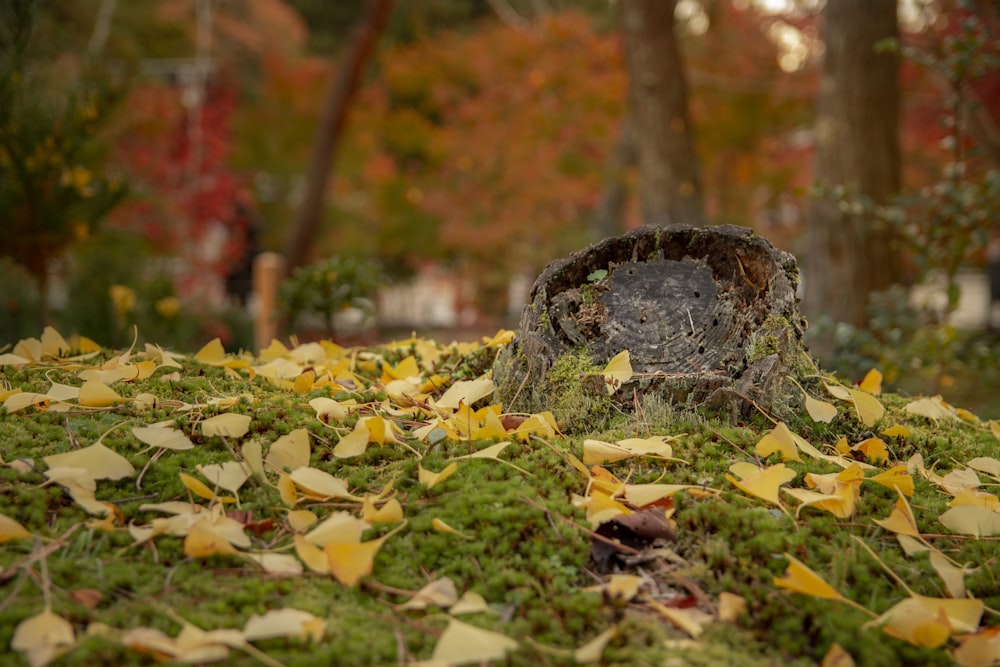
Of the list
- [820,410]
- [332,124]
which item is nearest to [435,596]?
[820,410]

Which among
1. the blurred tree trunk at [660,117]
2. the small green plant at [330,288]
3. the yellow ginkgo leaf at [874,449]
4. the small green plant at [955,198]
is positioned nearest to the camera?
the yellow ginkgo leaf at [874,449]

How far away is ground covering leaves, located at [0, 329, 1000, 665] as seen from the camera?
0.88 meters

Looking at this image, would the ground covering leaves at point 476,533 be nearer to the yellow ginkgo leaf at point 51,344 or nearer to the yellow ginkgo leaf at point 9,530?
the yellow ginkgo leaf at point 9,530

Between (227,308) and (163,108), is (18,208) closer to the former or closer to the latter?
(227,308)

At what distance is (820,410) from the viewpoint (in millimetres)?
1438

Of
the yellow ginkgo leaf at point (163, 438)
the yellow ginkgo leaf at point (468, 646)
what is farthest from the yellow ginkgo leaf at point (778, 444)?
the yellow ginkgo leaf at point (163, 438)

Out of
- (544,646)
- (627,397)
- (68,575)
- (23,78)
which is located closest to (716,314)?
(627,397)

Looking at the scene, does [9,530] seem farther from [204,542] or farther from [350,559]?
[350,559]

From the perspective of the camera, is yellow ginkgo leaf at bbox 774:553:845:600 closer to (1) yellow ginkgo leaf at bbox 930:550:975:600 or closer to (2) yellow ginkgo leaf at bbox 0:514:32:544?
(1) yellow ginkgo leaf at bbox 930:550:975:600

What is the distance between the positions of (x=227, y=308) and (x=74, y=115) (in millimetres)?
3009

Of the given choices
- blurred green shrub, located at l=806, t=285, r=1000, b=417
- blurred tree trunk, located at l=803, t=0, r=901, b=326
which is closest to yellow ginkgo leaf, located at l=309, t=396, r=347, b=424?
blurred green shrub, located at l=806, t=285, r=1000, b=417

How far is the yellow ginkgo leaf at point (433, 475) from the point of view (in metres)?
1.12

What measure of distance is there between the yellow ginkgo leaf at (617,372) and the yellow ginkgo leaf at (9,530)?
93 centimetres

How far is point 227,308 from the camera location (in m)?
6.10
